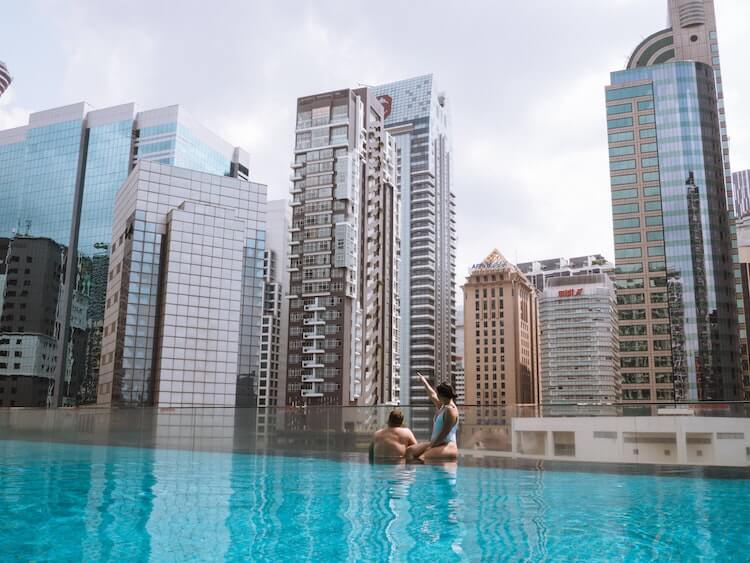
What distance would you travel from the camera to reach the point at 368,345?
345ft

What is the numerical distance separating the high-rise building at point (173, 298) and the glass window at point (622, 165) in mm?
61047

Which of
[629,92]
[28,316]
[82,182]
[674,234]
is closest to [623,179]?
[674,234]

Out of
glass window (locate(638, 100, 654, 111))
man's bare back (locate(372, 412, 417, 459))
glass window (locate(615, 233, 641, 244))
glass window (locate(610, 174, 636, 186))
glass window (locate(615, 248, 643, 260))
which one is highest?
glass window (locate(638, 100, 654, 111))

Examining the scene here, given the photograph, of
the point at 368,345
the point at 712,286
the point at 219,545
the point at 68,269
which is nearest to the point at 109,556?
the point at 219,545

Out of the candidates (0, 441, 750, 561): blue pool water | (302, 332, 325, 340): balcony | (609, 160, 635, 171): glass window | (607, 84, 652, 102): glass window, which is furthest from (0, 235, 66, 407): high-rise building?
(0, 441, 750, 561): blue pool water

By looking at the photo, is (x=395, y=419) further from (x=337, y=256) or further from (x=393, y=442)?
(x=337, y=256)

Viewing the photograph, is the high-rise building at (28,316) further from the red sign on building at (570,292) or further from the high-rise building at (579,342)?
the red sign on building at (570,292)

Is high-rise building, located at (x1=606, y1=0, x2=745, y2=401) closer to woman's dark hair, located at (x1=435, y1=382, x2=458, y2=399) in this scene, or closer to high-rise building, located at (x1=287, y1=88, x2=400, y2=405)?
high-rise building, located at (x1=287, y1=88, x2=400, y2=405)

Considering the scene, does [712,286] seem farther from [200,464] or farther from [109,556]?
[109,556]

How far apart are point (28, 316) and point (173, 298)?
59346 mm

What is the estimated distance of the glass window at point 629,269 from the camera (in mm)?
108562

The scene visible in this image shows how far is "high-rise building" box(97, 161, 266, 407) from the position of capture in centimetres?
8425

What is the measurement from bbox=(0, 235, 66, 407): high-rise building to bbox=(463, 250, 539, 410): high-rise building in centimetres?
8854

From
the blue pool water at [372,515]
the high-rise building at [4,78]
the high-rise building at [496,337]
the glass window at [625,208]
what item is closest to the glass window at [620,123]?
the glass window at [625,208]
